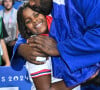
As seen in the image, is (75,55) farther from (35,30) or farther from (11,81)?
(11,81)

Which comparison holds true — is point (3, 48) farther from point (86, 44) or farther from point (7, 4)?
point (86, 44)

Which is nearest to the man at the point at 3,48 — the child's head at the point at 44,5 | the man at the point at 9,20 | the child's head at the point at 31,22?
the man at the point at 9,20

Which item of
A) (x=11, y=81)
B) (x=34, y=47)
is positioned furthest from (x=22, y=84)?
(x=34, y=47)

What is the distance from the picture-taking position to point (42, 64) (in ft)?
3.01

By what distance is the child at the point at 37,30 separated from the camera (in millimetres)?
899

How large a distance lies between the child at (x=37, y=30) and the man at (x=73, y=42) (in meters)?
0.07

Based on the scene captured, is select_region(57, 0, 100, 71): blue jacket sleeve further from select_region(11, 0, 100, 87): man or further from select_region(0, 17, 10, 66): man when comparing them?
select_region(0, 17, 10, 66): man

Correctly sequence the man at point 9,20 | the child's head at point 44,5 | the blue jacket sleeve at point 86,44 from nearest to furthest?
1. the blue jacket sleeve at point 86,44
2. the child's head at point 44,5
3. the man at point 9,20

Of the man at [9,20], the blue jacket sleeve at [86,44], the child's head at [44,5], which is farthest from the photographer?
the man at [9,20]

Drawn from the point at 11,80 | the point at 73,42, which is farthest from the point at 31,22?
the point at 11,80

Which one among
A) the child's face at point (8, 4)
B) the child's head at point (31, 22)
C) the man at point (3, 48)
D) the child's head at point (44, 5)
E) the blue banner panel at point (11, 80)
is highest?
the child's head at point (44, 5)

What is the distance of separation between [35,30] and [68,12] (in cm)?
22

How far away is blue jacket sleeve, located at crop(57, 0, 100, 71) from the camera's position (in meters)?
0.72

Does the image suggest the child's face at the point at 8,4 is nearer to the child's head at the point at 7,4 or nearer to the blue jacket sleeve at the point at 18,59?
the child's head at the point at 7,4
